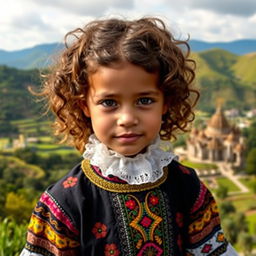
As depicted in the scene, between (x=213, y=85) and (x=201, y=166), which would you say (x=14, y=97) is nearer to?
(x=201, y=166)

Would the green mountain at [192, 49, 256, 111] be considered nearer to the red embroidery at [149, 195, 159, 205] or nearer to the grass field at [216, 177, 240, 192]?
the grass field at [216, 177, 240, 192]

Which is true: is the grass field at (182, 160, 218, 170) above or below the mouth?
below

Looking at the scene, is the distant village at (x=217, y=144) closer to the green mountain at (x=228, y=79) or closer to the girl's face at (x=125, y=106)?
the green mountain at (x=228, y=79)

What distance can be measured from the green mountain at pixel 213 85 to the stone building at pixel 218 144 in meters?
3.16

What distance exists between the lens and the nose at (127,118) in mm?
1508

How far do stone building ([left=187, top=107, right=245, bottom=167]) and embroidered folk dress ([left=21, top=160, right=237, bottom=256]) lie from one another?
2656cm

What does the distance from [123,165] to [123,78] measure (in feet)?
1.29

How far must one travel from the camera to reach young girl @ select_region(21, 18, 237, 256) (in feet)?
5.04

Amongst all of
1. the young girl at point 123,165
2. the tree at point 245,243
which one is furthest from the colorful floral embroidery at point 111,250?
the tree at point 245,243

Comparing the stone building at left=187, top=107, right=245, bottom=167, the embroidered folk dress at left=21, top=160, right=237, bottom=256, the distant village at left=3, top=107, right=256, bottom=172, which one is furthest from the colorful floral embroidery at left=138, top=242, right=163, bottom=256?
the stone building at left=187, top=107, right=245, bottom=167

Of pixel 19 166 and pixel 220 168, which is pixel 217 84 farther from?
pixel 19 166

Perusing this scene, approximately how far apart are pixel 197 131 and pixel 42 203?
29.1 metres

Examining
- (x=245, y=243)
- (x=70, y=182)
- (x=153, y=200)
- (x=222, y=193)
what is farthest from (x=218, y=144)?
(x=70, y=182)

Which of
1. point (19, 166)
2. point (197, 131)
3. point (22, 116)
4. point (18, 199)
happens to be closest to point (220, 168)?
point (197, 131)
